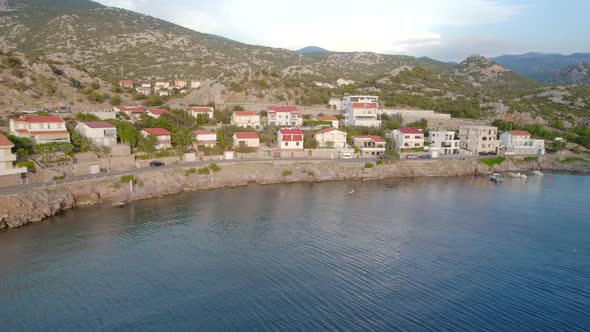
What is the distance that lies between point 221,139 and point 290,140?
727 cm

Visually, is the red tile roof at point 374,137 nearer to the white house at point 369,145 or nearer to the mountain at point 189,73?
the white house at point 369,145

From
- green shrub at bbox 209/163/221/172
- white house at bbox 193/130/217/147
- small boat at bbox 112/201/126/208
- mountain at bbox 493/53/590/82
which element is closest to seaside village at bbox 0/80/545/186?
white house at bbox 193/130/217/147

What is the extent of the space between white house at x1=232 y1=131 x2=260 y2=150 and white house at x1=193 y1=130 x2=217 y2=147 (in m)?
2.17

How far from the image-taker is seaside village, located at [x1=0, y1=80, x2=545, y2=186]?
92.2 ft

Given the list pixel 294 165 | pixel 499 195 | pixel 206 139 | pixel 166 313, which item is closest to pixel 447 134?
pixel 499 195

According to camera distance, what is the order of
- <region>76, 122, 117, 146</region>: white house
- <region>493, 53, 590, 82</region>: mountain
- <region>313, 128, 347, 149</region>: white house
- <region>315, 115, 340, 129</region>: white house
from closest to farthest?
<region>76, 122, 117, 146</region>: white house
<region>313, 128, 347, 149</region>: white house
<region>315, 115, 340, 129</region>: white house
<region>493, 53, 590, 82</region>: mountain

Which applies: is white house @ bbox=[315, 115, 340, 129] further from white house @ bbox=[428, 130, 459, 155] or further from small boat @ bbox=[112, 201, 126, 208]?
small boat @ bbox=[112, 201, 126, 208]

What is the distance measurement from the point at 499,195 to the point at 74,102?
155 ft

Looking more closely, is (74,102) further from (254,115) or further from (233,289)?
(233,289)

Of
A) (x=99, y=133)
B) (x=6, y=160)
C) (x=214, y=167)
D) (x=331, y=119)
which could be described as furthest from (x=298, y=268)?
(x=331, y=119)

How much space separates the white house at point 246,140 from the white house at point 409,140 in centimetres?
1718

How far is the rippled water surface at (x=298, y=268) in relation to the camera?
13.1 meters

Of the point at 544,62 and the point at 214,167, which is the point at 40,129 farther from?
the point at 544,62

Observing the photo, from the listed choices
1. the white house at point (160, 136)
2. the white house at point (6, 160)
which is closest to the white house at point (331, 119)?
the white house at point (160, 136)
